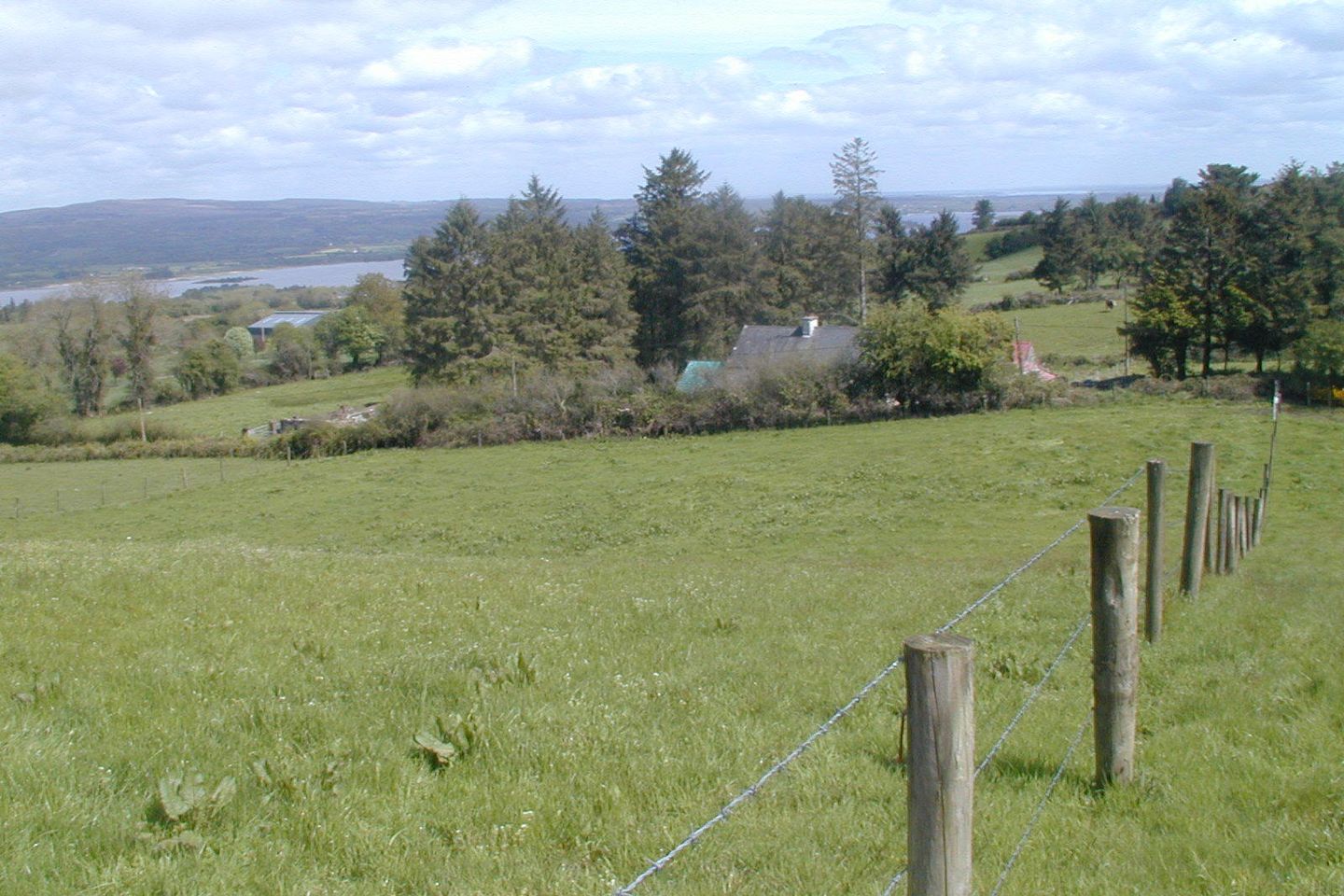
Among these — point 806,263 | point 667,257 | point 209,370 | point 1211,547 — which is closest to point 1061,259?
point 806,263

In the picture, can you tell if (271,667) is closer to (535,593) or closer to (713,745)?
(713,745)

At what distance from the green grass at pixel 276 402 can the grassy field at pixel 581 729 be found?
60.5 m

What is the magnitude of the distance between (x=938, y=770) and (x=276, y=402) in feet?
282

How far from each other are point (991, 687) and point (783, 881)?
3.53 m

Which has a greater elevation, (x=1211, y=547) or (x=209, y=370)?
(x=1211, y=547)

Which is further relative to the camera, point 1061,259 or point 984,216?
point 984,216

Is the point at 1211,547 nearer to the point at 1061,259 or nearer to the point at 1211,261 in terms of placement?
the point at 1211,261

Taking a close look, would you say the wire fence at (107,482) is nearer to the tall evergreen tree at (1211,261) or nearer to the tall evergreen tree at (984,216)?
the tall evergreen tree at (1211,261)

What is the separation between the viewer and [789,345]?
62.8 m

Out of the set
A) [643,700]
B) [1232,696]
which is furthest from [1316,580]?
[643,700]

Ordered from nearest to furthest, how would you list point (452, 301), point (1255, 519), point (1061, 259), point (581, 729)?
point (581, 729) → point (1255, 519) → point (452, 301) → point (1061, 259)

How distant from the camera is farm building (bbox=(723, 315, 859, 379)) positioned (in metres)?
52.7

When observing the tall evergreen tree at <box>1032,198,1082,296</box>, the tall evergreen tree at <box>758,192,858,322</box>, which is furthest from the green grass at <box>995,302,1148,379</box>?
the tall evergreen tree at <box>758,192,858,322</box>

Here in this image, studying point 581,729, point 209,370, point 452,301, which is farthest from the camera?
point 209,370
